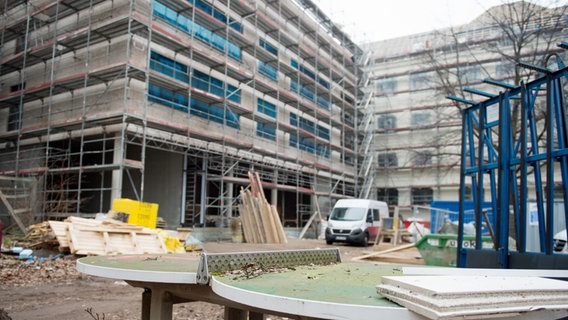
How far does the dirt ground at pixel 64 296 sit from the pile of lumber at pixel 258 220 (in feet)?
26.8

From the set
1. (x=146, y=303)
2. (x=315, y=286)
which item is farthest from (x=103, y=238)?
(x=315, y=286)

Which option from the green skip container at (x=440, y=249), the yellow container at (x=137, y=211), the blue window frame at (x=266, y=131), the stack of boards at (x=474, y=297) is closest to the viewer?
the stack of boards at (x=474, y=297)

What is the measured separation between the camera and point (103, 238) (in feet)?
32.6

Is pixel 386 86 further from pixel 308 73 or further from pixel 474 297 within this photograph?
pixel 474 297

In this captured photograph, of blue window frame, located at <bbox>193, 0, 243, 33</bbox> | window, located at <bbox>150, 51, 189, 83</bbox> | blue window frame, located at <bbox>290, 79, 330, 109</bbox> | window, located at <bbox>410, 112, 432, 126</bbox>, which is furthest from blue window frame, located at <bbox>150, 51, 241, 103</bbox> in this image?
window, located at <bbox>410, 112, 432, 126</bbox>

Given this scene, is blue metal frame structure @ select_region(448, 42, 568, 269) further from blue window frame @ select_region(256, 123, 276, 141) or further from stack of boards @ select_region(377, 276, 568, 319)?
blue window frame @ select_region(256, 123, 276, 141)

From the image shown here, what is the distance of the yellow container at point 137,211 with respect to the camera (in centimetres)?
1266

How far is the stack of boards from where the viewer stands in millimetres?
1253

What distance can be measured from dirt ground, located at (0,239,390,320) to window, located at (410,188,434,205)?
3007cm

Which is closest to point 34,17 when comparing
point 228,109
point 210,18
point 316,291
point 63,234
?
point 210,18

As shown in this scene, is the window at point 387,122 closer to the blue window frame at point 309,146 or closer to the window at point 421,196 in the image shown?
the window at point 421,196

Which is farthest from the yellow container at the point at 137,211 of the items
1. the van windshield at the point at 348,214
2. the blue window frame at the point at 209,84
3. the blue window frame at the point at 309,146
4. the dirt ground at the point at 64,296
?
the blue window frame at the point at 309,146

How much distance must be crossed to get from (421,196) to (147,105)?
24.5m

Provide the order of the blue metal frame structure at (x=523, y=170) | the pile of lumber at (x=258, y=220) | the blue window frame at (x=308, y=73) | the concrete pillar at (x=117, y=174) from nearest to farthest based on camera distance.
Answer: the blue metal frame structure at (x=523, y=170)
the concrete pillar at (x=117, y=174)
the pile of lumber at (x=258, y=220)
the blue window frame at (x=308, y=73)
